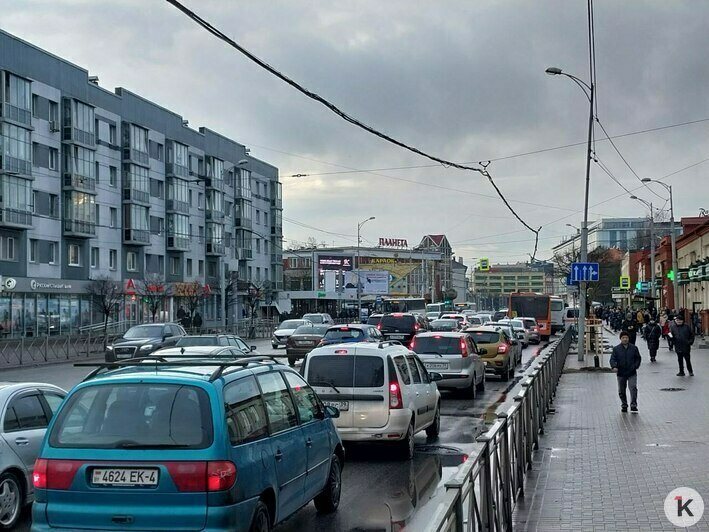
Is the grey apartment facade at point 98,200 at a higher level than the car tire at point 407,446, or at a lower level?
higher

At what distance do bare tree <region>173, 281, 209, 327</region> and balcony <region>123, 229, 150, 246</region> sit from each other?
457cm

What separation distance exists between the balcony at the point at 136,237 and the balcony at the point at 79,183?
5.88m

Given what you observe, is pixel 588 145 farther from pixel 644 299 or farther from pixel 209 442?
pixel 644 299

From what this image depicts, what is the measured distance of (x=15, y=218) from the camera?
54.2 metres

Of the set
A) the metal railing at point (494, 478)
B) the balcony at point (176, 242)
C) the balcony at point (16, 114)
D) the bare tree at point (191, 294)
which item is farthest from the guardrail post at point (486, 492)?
the balcony at point (176, 242)

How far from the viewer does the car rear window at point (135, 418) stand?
6914 mm

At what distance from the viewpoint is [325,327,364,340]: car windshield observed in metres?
31.7

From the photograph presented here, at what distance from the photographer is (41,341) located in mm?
47469

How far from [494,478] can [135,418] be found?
282 cm

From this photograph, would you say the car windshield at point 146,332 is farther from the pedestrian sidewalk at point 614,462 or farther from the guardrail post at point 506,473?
the guardrail post at point 506,473

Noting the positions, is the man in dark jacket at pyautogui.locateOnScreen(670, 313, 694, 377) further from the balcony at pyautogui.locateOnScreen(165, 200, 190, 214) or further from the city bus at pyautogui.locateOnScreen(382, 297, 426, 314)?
the city bus at pyautogui.locateOnScreen(382, 297, 426, 314)

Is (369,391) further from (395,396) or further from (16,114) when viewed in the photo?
(16,114)

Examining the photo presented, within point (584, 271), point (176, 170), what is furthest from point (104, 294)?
point (584, 271)

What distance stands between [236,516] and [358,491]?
→ 4347 millimetres
